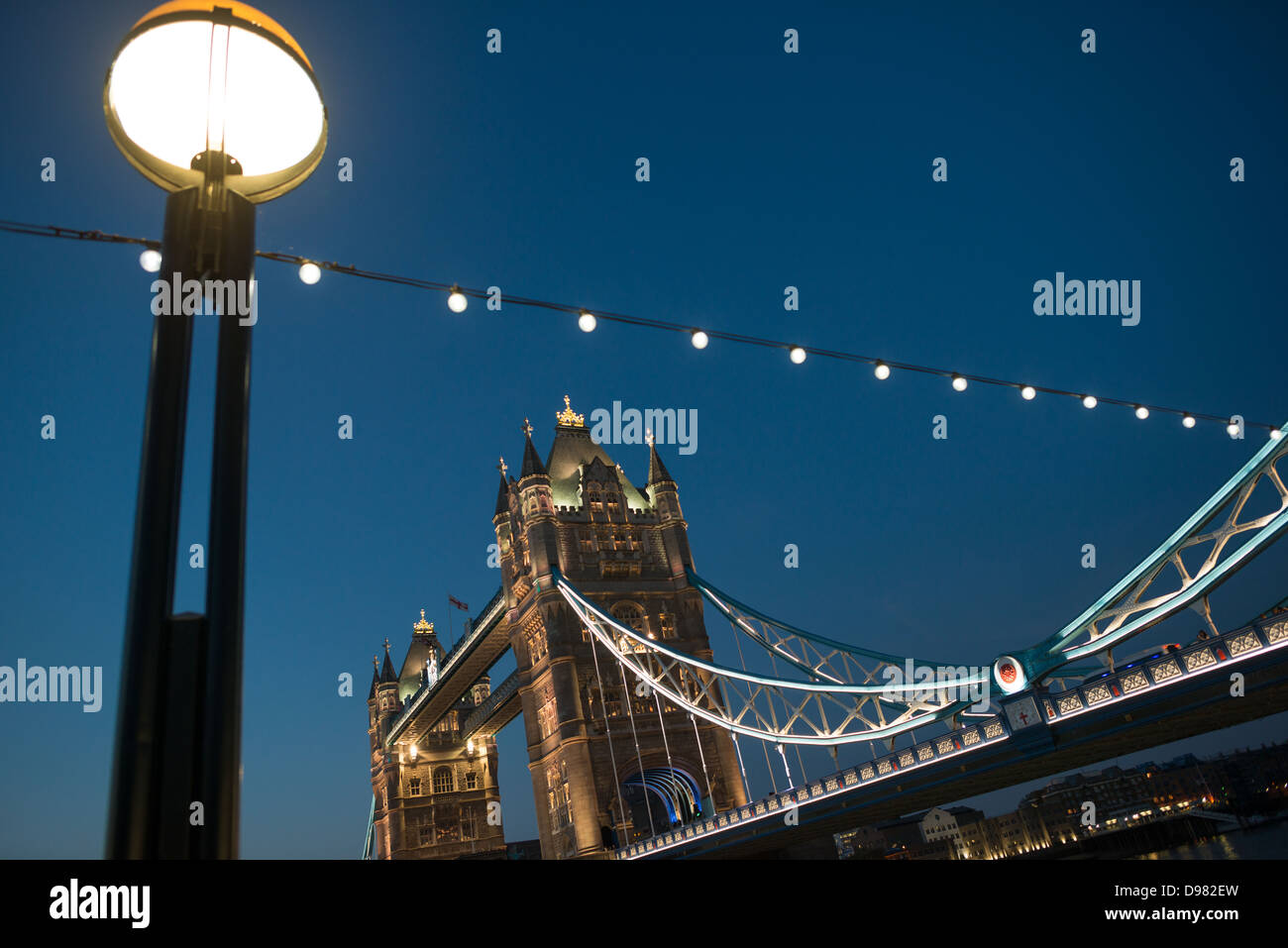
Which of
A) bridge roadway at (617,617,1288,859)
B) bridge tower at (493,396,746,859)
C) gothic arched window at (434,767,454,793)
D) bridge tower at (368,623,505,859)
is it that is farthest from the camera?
gothic arched window at (434,767,454,793)

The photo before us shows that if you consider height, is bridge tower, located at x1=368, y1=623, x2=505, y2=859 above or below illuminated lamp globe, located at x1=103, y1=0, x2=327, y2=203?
above

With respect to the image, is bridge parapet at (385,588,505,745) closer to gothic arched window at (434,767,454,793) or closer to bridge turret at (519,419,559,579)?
bridge turret at (519,419,559,579)

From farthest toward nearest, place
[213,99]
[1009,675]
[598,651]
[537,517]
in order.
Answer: [537,517] → [598,651] → [1009,675] → [213,99]

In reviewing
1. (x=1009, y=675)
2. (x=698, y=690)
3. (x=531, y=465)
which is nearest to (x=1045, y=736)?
(x=1009, y=675)

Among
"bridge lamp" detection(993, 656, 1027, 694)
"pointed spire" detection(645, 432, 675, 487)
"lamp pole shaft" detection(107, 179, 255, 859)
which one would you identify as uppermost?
"pointed spire" detection(645, 432, 675, 487)

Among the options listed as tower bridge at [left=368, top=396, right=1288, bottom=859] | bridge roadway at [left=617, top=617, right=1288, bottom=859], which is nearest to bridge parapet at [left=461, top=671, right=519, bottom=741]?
tower bridge at [left=368, top=396, right=1288, bottom=859]

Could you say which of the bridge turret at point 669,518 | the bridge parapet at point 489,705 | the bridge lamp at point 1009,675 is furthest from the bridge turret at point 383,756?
the bridge lamp at point 1009,675

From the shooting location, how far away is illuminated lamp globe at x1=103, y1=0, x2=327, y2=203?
2.57m

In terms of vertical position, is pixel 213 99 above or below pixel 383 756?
below

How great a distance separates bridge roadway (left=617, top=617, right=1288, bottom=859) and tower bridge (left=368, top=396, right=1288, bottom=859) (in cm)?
6

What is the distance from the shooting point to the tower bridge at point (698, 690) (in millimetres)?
21312

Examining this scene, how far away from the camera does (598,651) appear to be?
147 ft

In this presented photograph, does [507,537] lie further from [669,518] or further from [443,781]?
[443,781]

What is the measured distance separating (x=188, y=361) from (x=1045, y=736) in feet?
83.8
